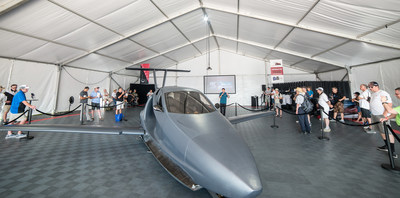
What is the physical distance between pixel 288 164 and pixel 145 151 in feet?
10.5

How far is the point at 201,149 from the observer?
154cm

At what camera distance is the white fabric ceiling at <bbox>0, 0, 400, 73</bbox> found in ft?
18.0

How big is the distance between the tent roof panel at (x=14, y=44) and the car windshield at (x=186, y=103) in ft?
28.2

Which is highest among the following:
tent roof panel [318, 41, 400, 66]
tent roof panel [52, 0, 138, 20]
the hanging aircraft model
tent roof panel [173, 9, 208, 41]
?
tent roof panel [173, 9, 208, 41]

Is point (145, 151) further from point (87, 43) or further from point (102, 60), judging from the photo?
point (102, 60)

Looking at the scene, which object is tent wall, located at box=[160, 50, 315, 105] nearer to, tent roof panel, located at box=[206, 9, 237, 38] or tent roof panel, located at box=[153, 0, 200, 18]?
tent roof panel, located at box=[206, 9, 237, 38]

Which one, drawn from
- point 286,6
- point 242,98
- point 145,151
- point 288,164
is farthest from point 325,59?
point 145,151

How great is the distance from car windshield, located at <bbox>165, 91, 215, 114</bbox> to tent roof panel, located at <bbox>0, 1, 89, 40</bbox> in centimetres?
676

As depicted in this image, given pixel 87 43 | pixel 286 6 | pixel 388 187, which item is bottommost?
pixel 388 187

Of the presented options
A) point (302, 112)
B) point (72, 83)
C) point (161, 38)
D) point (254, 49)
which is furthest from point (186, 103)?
point (254, 49)

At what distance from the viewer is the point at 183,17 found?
9.27 metres

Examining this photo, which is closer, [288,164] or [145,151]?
[288,164]

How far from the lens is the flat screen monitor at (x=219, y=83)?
16.5m

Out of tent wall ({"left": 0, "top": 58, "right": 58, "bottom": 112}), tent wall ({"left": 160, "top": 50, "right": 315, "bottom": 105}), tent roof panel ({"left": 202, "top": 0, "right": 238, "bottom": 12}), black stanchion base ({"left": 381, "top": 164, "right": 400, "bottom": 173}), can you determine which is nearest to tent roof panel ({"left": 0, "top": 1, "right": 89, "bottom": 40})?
tent wall ({"left": 0, "top": 58, "right": 58, "bottom": 112})
